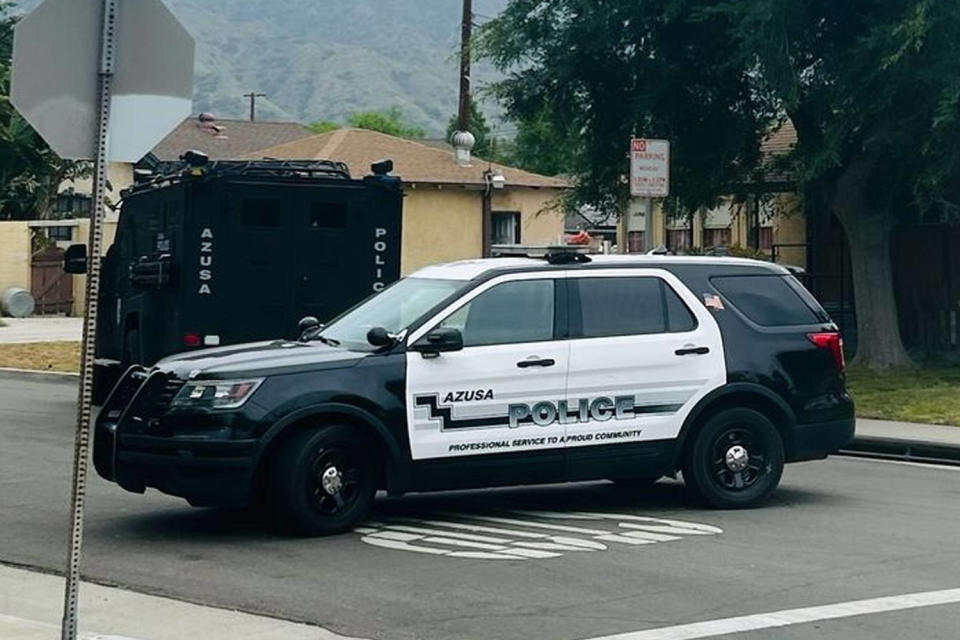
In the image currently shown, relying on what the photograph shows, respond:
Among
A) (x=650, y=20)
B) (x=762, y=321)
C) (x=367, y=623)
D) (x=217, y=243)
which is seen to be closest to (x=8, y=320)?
(x=650, y=20)

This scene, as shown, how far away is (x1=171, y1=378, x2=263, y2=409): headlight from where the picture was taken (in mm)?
10289

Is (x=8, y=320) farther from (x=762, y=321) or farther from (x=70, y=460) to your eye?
(x=762, y=321)

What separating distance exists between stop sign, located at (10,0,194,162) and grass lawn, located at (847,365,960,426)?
13.3 m

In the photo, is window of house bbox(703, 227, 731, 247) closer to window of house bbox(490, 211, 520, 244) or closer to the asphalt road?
window of house bbox(490, 211, 520, 244)

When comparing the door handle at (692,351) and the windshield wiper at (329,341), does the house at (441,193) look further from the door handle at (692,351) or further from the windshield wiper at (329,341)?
the windshield wiper at (329,341)

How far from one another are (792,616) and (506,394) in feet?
10.4

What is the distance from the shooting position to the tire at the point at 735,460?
38.2ft

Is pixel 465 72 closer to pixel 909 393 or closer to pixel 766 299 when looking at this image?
pixel 909 393

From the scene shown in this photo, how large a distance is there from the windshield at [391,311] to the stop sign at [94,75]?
4.12m

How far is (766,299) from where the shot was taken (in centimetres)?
1223

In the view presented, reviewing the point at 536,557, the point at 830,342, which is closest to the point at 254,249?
the point at 830,342

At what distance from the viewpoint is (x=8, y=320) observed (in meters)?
40.2

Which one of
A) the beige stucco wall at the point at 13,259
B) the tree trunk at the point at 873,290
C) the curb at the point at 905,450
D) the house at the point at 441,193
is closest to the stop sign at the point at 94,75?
the curb at the point at 905,450

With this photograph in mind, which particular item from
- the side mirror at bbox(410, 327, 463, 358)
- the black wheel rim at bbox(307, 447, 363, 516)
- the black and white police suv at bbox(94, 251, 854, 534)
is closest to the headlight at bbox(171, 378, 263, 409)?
the black and white police suv at bbox(94, 251, 854, 534)
